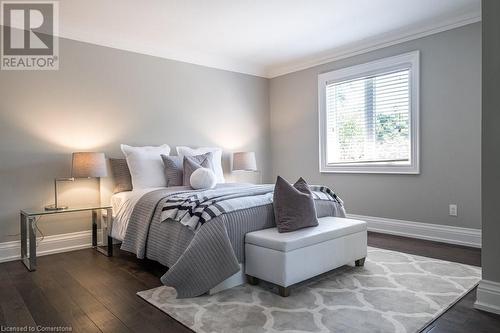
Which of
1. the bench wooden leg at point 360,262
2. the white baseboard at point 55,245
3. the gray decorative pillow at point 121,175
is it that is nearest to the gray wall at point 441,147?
the bench wooden leg at point 360,262

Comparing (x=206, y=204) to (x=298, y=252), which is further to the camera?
(x=206, y=204)

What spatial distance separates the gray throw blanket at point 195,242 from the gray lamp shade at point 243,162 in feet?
6.29

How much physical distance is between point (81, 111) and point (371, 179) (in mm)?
3734

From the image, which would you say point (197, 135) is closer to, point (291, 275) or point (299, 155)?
point (299, 155)

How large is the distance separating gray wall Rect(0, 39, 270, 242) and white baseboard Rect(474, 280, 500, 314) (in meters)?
3.73

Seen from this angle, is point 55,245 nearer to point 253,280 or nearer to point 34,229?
point 34,229

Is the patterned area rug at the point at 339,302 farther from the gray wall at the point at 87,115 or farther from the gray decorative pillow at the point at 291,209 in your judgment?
the gray wall at the point at 87,115

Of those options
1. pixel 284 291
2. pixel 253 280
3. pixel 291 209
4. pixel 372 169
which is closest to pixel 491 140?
pixel 291 209

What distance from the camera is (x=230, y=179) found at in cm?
534

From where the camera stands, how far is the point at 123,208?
3541 millimetres

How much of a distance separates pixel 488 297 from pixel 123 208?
10.5 ft

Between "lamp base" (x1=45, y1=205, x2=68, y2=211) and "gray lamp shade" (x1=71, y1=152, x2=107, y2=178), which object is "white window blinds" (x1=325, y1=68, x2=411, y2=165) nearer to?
"gray lamp shade" (x1=71, y1=152, x2=107, y2=178)

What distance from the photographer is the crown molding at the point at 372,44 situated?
12.3 ft

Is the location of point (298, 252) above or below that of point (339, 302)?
above
